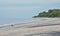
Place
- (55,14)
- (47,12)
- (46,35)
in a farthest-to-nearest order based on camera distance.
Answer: (47,12) < (55,14) < (46,35)

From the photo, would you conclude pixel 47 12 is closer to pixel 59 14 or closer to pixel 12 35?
pixel 59 14

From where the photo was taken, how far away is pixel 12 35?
8.70 metres

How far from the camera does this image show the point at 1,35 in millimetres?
8750

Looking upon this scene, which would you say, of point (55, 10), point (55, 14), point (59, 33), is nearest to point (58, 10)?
point (55, 10)

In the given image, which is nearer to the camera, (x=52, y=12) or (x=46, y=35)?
(x=46, y=35)

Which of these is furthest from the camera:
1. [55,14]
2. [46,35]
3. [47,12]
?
[47,12]

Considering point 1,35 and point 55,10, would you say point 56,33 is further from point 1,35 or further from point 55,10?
point 55,10

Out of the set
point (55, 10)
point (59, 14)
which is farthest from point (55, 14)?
point (55, 10)

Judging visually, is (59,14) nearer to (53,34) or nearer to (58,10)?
(58,10)

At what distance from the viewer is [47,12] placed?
84.3 ft

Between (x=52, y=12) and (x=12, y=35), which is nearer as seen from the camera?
(x=12, y=35)

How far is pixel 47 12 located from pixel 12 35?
17259mm

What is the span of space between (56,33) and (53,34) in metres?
0.23

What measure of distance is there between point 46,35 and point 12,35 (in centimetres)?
129
